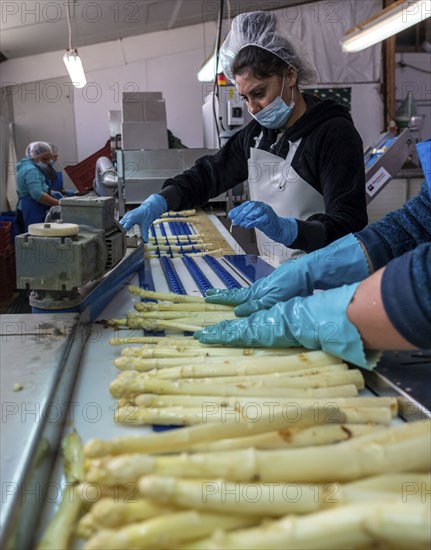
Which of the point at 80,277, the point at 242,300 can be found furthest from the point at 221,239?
the point at 80,277

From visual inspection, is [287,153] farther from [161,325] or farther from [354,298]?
[354,298]

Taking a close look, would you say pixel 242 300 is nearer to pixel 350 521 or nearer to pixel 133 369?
pixel 133 369

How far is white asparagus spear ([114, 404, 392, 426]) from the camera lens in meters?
1.12

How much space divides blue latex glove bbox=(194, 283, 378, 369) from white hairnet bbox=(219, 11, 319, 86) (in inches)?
64.3

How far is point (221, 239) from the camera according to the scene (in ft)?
11.9

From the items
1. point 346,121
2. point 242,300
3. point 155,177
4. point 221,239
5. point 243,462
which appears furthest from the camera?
point 155,177

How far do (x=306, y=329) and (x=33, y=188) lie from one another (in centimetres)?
669

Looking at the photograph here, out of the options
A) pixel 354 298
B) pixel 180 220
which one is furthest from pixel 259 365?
pixel 180 220

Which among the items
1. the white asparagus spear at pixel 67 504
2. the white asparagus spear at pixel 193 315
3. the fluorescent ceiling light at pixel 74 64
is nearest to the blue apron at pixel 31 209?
the fluorescent ceiling light at pixel 74 64

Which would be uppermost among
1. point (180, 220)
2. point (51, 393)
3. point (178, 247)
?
point (180, 220)

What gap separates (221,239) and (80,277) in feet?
6.66

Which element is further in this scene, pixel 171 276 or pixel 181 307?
pixel 171 276

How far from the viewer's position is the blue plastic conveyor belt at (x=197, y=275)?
240 centimetres

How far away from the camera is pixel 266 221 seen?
7.35ft
